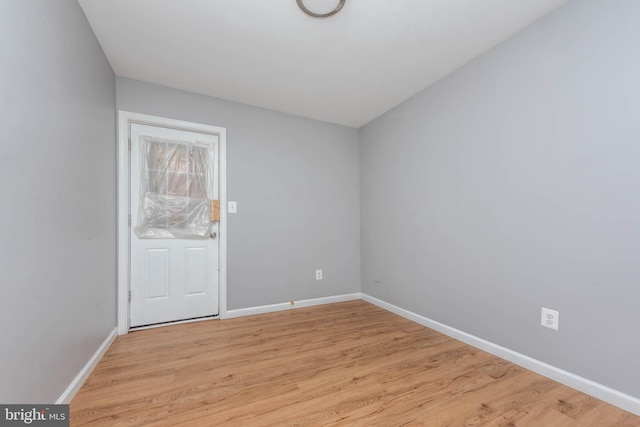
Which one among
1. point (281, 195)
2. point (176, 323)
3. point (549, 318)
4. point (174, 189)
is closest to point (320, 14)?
point (281, 195)

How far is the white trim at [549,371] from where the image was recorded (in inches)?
55.1

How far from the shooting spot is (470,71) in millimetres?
2195

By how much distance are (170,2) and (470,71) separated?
7.57ft

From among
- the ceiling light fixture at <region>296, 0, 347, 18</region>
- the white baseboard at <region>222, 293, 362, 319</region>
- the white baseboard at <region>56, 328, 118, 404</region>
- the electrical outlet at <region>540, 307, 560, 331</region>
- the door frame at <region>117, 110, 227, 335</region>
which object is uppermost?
the ceiling light fixture at <region>296, 0, 347, 18</region>

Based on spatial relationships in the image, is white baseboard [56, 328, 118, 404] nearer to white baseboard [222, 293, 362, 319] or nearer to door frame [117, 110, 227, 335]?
door frame [117, 110, 227, 335]

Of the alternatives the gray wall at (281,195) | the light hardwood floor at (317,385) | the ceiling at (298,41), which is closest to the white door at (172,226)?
the gray wall at (281,195)

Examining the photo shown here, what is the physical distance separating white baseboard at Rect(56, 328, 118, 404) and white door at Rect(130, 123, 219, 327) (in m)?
0.41

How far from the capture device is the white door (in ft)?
8.21

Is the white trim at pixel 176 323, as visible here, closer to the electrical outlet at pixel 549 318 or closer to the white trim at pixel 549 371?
the white trim at pixel 549 371

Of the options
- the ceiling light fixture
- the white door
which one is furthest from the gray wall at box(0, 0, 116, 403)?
the ceiling light fixture

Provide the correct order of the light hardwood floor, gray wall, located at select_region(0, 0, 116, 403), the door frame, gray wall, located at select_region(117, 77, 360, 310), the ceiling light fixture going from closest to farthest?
gray wall, located at select_region(0, 0, 116, 403)
the light hardwood floor
the ceiling light fixture
the door frame
gray wall, located at select_region(117, 77, 360, 310)

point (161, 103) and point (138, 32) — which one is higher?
point (138, 32)

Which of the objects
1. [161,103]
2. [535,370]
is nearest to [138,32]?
[161,103]

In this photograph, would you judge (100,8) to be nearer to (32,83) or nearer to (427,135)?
(32,83)
